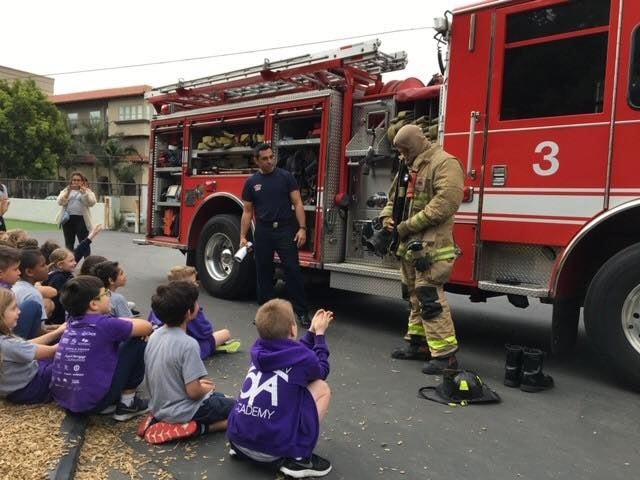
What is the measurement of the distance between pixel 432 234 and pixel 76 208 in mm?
6000

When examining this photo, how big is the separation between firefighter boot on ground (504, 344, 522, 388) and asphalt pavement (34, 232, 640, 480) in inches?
2.9

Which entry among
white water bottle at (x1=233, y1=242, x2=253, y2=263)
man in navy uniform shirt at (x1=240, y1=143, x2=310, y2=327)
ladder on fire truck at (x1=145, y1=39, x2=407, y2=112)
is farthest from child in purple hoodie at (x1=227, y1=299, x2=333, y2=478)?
ladder on fire truck at (x1=145, y1=39, x2=407, y2=112)

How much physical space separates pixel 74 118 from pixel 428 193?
42.6 metres

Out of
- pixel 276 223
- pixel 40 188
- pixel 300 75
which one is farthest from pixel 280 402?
pixel 40 188

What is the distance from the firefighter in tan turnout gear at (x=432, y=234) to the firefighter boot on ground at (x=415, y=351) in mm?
168

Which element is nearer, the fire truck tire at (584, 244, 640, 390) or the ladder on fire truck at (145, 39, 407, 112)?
the fire truck tire at (584, 244, 640, 390)

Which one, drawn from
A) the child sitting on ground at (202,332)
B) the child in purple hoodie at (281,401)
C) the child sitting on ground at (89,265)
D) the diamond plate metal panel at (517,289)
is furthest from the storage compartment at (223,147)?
the child in purple hoodie at (281,401)

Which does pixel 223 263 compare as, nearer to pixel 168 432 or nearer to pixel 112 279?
pixel 112 279

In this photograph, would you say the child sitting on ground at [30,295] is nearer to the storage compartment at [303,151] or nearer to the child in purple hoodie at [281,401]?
the child in purple hoodie at [281,401]

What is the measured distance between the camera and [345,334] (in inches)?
226

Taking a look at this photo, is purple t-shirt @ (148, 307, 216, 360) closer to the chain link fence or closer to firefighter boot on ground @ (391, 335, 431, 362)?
firefighter boot on ground @ (391, 335, 431, 362)

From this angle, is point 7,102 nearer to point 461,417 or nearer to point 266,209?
point 266,209

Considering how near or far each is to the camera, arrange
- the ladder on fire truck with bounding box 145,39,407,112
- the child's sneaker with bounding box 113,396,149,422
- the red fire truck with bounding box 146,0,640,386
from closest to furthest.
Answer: the child's sneaker with bounding box 113,396,149,422 → the red fire truck with bounding box 146,0,640,386 → the ladder on fire truck with bounding box 145,39,407,112

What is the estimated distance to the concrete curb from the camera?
266 cm
